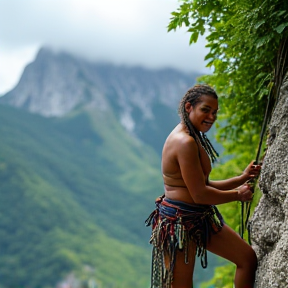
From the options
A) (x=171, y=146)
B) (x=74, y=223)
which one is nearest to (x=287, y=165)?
(x=171, y=146)


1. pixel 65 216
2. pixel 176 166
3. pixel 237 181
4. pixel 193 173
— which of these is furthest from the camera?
pixel 65 216

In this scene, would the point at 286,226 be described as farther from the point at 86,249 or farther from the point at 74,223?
the point at 74,223

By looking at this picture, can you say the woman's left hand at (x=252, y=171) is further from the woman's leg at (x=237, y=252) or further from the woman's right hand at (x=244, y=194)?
the woman's leg at (x=237, y=252)

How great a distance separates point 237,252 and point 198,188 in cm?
69

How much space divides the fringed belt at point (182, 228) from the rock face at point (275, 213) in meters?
0.39

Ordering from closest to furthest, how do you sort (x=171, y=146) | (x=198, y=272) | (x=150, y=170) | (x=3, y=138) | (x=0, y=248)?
(x=171, y=146), (x=198, y=272), (x=0, y=248), (x=3, y=138), (x=150, y=170)

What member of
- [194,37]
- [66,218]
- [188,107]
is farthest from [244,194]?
[66,218]

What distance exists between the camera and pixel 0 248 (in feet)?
446

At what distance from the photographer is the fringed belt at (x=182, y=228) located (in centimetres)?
408

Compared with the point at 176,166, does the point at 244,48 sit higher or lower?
higher

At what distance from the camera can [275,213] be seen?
4.08m

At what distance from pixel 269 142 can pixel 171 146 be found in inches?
39.7

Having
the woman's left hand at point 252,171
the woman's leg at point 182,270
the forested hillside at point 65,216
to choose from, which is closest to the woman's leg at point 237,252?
the woman's leg at point 182,270

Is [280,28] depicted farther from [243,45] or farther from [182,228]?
[182,228]
